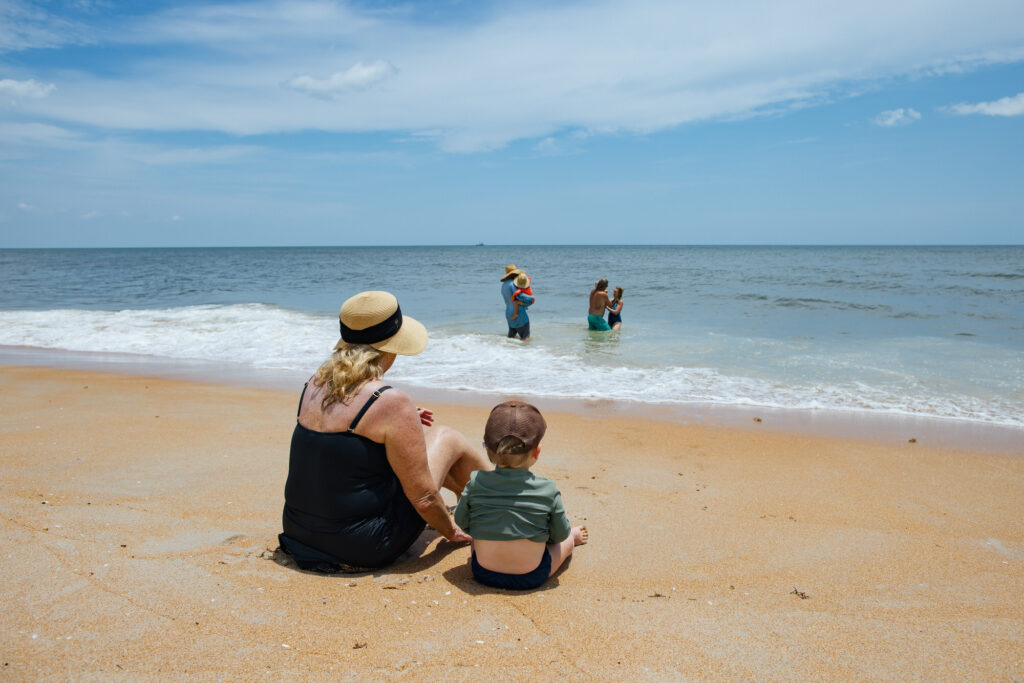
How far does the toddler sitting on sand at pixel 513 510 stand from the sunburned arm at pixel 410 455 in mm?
152

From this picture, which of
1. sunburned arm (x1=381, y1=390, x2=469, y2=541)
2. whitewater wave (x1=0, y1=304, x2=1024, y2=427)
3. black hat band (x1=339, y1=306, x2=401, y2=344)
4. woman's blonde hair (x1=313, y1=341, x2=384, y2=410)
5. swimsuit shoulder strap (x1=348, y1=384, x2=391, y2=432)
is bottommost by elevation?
whitewater wave (x1=0, y1=304, x2=1024, y2=427)

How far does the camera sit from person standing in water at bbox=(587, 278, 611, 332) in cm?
1443

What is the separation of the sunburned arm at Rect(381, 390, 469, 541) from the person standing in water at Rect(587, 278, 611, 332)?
38.2ft

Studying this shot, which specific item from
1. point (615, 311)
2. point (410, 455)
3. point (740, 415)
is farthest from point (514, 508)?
point (615, 311)

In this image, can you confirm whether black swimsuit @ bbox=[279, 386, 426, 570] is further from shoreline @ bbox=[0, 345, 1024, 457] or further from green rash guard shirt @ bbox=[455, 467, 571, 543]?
shoreline @ bbox=[0, 345, 1024, 457]

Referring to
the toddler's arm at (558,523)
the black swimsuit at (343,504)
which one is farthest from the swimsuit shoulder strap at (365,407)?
the toddler's arm at (558,523)

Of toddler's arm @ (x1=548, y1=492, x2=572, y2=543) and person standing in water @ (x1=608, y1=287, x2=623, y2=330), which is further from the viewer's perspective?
person standing in water @ (x1=608, y1=287, x2=623, y2=330)

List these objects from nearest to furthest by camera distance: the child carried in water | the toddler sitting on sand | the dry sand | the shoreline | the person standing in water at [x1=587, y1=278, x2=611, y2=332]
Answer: the dry sand < the toddler sitting on sand < the shoreline < the child carried in water < the person standing in water at [x1=587, y1=278, x2=611, y2=332]

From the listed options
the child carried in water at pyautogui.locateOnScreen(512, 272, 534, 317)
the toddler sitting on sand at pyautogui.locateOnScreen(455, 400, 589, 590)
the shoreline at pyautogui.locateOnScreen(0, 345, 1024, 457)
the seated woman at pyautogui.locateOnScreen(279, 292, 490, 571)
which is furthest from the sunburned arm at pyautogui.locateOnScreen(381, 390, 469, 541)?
the child carried in water at pyautogui.locateOnScreen(512, 272, 534, 317)

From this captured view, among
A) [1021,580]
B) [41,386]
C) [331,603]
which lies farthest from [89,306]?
[1021,580]

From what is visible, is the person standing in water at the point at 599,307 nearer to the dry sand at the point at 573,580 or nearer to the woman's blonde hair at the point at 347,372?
the dry sand at the point at 573,580

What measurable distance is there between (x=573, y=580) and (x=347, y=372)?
146 centimetres

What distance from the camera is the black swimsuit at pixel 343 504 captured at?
2.83 meters

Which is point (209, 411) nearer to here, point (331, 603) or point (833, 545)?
point (331, 603)
